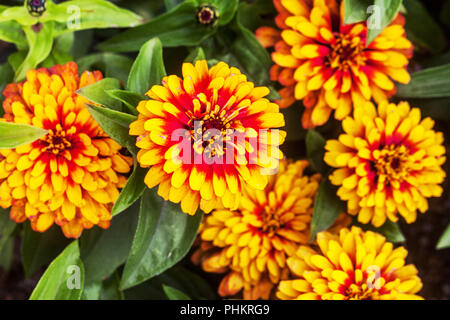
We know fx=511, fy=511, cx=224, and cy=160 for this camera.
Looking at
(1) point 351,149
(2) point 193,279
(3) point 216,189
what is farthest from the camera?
(2) point 193,279

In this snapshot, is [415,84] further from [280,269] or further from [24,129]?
[24,129]

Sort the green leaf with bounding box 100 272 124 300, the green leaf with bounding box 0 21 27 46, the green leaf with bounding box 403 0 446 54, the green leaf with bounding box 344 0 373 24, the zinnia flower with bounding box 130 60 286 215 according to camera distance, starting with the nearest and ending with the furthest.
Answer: the zinnia flower with bounding box 130 60 286 215 → the green leaf with bounding box 344 0 373 24 → the green leaf with bounding box 0 21 27 46 → the green leaf with bounding box 100 272 124 300 → the green leaf with bounding box 403 0 446 54

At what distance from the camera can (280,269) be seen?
970 millimetres

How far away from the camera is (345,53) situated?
900mm

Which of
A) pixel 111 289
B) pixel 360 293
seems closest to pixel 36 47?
pixel 111 289

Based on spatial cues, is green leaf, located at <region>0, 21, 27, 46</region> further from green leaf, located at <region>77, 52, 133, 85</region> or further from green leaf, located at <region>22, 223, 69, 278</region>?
green leaf, located at <region>22, 223, 69, 278</region>

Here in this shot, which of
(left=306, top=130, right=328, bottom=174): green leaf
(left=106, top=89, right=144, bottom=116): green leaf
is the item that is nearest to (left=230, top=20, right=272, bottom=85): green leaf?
(left=306, top=130, right=328, bottom=174): green leaf

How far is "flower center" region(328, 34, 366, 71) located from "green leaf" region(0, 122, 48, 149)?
497 mm

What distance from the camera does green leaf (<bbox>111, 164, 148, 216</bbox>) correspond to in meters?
0.74

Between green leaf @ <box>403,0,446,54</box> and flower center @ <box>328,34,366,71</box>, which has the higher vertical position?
green leaf @ <box>403,0,446,54</box>

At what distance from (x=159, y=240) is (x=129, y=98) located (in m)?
0.24

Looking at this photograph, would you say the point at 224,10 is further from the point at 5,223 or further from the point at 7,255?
the point at 7,255
